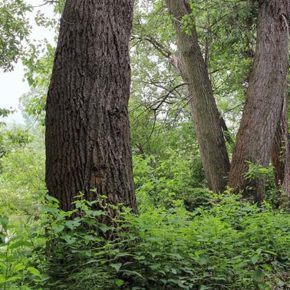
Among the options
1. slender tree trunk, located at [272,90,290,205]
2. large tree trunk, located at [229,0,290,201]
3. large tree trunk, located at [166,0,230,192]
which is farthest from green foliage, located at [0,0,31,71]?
slender tree trunk, located at [272,90,290,205]

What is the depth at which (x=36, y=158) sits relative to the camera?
1927cm

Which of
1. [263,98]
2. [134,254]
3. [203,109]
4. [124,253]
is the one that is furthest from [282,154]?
[124,253]

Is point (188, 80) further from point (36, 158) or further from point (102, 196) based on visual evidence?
point (36, 158)

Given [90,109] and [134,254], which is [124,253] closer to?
[134,254]

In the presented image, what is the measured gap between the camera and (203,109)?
8945 millimetres

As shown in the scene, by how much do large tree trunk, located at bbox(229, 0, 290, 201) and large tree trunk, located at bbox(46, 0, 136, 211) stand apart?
3.57 m

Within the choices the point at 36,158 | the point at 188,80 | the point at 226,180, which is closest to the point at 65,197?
the point at 226,180

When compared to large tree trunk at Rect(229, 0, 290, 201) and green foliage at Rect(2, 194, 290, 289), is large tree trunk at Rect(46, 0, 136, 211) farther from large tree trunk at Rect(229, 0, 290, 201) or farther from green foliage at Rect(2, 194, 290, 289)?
large tree trunk at Rect(229, 0, 290, 201)

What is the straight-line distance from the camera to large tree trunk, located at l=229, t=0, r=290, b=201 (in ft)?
23.7

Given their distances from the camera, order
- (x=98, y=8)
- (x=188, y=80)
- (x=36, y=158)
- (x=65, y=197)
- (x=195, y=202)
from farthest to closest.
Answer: (x=36, y=158) < (x=188, y=80) < (x=195, y=202) < (x=98, y=8) < (x=65, y=197)

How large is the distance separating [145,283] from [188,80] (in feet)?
22.5

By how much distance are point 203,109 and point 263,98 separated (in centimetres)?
169

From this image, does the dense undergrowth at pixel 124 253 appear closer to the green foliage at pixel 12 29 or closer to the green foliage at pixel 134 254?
the green foliage at pixel 134 254

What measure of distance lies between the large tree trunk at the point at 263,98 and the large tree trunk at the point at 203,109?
2.80ft
